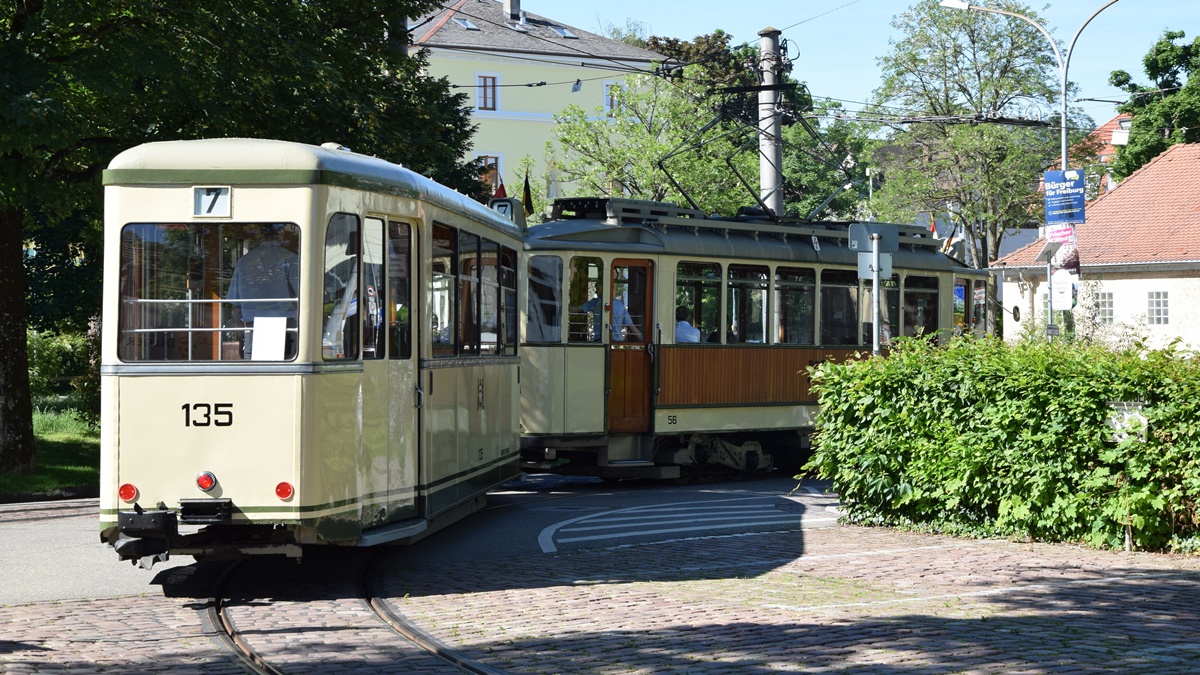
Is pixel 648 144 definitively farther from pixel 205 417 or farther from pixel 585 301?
pixel 205 417

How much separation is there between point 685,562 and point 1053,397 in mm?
3212

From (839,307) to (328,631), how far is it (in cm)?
1306

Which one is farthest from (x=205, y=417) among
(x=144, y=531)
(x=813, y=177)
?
(x=813, y=177)

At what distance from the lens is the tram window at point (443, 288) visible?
11.7m

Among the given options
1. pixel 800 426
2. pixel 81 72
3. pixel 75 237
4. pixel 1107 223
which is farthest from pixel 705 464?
pixel 1107 223

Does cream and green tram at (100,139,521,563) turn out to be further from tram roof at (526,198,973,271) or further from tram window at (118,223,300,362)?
tram roof at (526,198,973,271)

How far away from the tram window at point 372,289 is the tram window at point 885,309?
450 inches

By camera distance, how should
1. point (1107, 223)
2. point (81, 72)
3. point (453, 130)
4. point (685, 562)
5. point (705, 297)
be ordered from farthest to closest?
point (1107, 223), point (453, 130), point (705, 297), point (81, 72), point (685, 562)

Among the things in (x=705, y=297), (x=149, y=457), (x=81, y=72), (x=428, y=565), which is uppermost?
(x=81, y=72)

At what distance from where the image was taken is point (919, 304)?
72.5 feet

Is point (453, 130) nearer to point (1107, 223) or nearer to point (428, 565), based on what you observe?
point (428, 565)

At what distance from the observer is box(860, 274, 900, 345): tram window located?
830 inches

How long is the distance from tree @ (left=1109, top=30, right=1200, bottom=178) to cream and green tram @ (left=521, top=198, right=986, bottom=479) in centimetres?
3397

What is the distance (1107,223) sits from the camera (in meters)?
48.3
